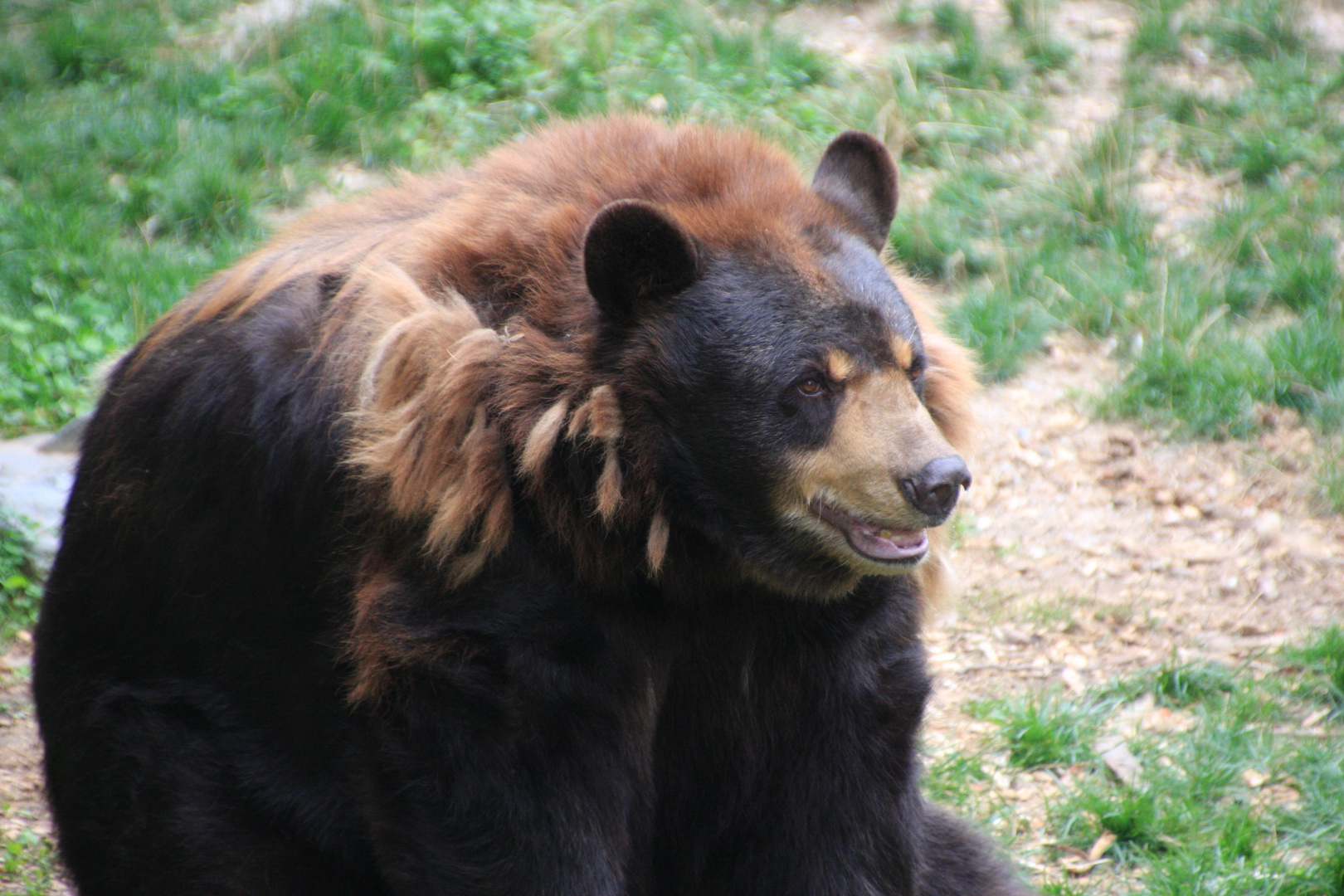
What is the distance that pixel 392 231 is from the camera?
3766 millimetres

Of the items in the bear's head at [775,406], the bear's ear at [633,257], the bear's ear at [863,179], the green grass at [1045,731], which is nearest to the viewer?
the bear's ear at [633,257]

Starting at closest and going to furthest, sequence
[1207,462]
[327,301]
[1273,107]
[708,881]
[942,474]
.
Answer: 1. [942,474]
2. [327,301]
3. [708,881]
4. [1207,462]
5. [1273,107]

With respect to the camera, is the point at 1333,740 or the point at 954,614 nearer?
the point at 1333,740

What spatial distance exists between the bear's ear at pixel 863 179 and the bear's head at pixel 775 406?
0.40m

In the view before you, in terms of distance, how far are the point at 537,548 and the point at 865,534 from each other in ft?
2.66

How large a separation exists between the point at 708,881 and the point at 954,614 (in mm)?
2462

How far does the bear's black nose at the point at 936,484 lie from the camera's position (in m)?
3.32

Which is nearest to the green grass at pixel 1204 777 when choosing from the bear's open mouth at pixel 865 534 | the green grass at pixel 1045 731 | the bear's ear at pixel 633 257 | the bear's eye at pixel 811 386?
the green grass at pixel 1045 731

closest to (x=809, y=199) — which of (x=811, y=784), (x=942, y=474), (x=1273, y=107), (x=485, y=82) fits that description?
(x=942, y=474)

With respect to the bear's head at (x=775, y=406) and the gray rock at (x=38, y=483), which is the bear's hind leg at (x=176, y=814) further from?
the gray rock at (x=38, y=483)

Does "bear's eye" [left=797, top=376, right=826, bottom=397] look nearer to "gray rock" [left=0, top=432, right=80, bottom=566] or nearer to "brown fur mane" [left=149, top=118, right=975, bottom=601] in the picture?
"brown fur mane" [left=149, top=118, right=975, bottom=601]

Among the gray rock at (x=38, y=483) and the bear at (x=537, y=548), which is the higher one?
the bear at (x=537, y=548)

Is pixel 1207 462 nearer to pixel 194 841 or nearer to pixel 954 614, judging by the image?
pixel 954 614

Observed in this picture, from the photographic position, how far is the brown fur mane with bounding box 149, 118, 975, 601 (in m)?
3.31
